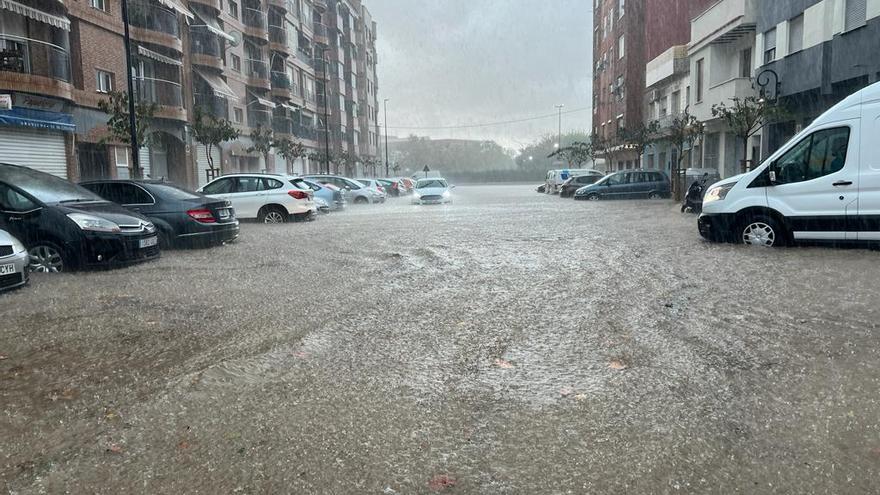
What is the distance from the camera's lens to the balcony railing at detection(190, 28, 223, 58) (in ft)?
106

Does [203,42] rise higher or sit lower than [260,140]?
higher

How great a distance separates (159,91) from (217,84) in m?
6.08

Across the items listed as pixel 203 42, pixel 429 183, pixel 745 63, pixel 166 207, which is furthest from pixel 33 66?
pixel 745 63

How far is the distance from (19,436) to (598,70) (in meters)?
60.5

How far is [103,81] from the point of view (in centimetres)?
2484

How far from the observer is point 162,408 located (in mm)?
3840

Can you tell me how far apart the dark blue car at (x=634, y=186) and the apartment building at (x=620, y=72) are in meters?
12.5

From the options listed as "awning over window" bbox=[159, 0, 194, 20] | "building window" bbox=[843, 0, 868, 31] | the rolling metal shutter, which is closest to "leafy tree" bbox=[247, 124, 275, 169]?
"awning over window" bbox=[159, 0, 194, 20]

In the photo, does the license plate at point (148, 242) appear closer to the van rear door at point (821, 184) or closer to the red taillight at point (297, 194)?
the red taillight at point (297, 194)

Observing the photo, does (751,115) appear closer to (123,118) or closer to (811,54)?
(811,54)

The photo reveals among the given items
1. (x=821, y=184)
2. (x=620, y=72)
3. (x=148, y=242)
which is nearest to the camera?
(x=821, y=184)

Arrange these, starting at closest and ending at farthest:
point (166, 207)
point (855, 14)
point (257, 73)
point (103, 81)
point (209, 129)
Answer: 1. point (166, 207)
2. point (855, 14)
3. point (103, 81)
4. point (209, 129)
5. point (257, 73)

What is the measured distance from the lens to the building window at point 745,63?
90.8ft

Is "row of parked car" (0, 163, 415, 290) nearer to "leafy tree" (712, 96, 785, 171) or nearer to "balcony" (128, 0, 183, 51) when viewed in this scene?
"leafy tree" (712, 96, 785, 171)
